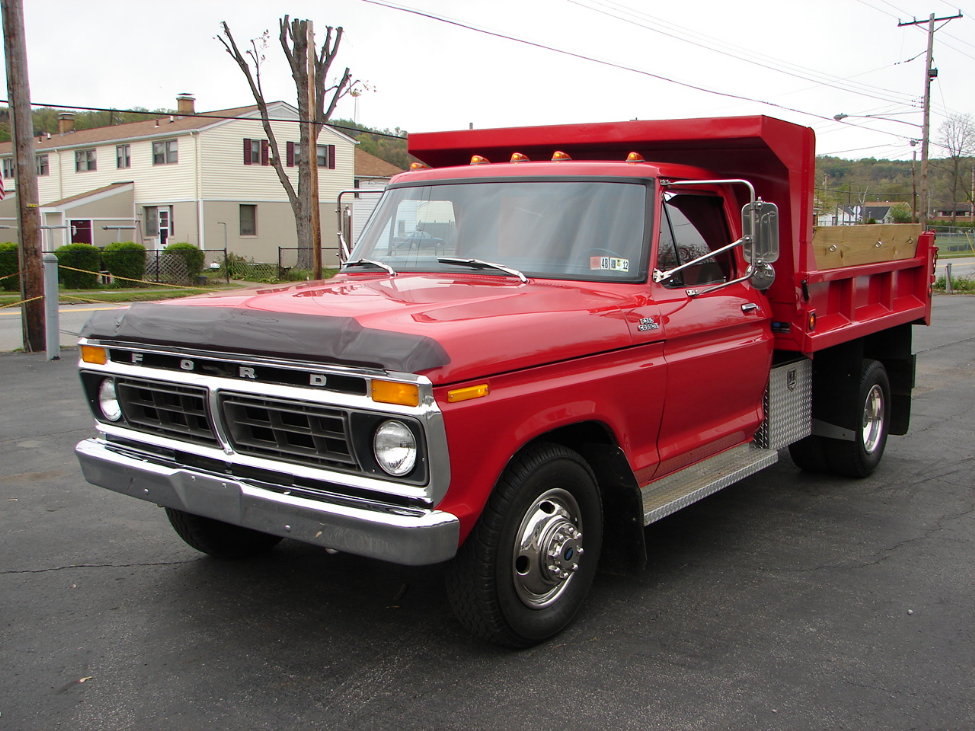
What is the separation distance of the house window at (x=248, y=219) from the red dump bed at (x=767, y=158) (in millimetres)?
36208

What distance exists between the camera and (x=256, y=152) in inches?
1613

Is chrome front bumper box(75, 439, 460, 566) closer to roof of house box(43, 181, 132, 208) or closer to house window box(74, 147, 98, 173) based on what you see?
roof of house box(43, 181, 132, 208)

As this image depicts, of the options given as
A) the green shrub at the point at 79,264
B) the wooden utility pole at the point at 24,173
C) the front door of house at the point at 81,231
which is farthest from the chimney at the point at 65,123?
the wooden utility pole at the point at 24,173

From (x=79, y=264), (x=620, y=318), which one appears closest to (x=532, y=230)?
(x=620, y=318)

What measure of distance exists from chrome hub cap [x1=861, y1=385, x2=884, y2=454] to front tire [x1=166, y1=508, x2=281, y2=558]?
14.7 feet

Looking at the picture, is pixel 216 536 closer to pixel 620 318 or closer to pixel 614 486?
pixel 614 486

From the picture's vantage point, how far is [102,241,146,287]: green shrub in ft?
94.8

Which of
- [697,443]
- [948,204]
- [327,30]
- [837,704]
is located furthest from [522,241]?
[948,204]

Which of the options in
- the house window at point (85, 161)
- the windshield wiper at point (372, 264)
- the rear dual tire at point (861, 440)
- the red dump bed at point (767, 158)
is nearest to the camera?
the windshield wiper at point (372, 264)

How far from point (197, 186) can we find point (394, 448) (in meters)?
38.6

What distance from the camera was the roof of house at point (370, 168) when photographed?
48312mm

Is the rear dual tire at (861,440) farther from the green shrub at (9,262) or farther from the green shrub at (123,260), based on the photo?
the green shrub at (123,260)

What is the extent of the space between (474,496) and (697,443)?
1903mm

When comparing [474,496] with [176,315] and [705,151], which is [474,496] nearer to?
[176,315]
